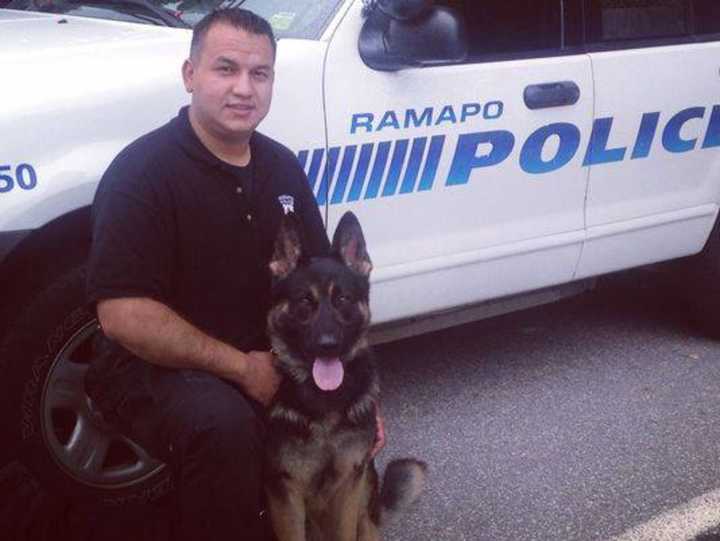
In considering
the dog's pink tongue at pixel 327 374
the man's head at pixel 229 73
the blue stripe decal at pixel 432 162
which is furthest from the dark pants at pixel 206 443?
the blue stripe decal at pixel 432 162

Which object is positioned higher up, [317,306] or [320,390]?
[317,306]

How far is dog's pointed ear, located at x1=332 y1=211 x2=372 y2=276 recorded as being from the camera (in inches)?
98.8

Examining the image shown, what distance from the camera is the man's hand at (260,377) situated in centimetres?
249

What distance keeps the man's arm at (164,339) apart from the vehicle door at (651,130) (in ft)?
6.14

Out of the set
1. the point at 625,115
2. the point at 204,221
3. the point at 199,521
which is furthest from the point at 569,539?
the point at 625,115

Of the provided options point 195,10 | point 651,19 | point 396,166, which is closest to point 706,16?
point 651,19

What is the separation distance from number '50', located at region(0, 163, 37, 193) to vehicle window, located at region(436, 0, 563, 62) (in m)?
1.55

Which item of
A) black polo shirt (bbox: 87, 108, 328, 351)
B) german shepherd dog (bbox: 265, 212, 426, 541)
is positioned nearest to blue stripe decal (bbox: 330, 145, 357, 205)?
black polo shirt (bbox: 87, 108, 328, 351)

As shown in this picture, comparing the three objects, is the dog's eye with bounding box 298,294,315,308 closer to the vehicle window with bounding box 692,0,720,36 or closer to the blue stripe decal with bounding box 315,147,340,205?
the blue stripe decal with bounding box 315,147,340,205

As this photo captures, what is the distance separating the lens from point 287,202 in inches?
104

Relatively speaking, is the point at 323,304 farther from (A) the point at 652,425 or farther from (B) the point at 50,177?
(A) the point at 652,425

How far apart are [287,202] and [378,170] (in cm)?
62

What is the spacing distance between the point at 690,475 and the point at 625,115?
4.48 feet

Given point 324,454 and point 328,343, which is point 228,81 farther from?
point 324,454
